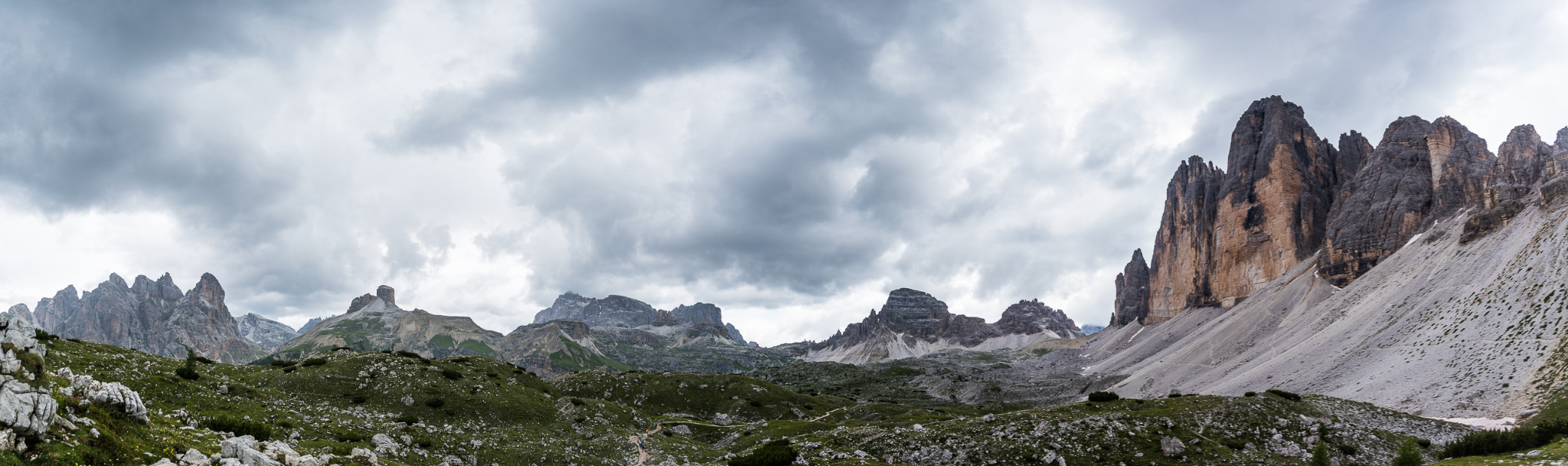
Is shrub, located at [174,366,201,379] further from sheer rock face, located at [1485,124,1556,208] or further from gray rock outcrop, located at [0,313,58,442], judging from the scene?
sheer rock face, located at [1485,124,1556,208]

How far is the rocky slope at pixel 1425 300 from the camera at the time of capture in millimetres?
75312

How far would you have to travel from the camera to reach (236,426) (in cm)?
2838

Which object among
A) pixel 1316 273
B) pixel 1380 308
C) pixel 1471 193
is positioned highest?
pixel 1471 193

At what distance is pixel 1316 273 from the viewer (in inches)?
7254

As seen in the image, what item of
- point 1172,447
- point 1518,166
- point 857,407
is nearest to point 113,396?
point 1172,447

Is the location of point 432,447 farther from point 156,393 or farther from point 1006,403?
point 1006,403

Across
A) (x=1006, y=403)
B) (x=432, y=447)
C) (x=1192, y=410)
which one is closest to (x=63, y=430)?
(x=432, y=447)

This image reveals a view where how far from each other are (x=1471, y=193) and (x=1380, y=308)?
7728 centimetres

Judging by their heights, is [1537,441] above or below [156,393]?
below

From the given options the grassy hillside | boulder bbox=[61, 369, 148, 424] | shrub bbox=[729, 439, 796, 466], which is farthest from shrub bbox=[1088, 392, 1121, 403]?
boulder bbox=[61, 369, 148, 424]

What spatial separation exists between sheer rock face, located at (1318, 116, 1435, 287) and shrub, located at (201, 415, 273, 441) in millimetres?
232080

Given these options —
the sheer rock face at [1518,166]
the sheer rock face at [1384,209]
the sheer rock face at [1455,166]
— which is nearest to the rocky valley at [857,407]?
the sheer rock face at [1518,166]

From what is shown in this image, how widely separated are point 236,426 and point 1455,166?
26161 cm

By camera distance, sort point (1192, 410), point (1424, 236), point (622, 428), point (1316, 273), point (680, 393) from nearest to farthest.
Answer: point (1192, 410)
point (622, 428)
point (680, 393)
point (1424, 236)
point (1316, 273)
